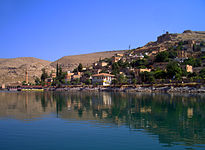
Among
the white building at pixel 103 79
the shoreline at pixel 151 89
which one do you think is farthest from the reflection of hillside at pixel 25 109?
the white building at pixel 103 79

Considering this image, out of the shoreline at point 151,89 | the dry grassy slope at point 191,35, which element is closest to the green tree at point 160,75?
the shoreline at point 151,89

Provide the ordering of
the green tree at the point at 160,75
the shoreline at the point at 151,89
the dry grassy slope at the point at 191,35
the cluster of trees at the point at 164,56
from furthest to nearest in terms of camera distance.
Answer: the dry grassy slope at the point at 191,35 → the cluster of trees at the point at 164,56 → the green tree at the point at 160,75 → the shoreline at the point at 151,89

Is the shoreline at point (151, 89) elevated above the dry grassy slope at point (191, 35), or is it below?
below

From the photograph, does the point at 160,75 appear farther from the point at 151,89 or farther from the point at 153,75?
the point at 151,89

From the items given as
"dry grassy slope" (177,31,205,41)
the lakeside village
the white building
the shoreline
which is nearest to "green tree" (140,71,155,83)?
the lakeside village

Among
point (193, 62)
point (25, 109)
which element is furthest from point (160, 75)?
point (25, 109)

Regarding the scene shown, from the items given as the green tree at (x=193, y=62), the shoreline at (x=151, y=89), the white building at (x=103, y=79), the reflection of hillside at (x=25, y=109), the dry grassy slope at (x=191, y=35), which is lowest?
the reflection of hillside at (x=25, y=109)

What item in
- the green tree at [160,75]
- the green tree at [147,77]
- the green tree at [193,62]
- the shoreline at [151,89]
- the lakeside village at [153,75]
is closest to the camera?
the shoreline at [151,89]

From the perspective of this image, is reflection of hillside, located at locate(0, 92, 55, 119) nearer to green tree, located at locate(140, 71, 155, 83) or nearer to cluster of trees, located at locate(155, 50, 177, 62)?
green tree, located at locate(140, 71, 155, 83)

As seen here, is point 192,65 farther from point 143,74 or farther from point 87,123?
point 87,123

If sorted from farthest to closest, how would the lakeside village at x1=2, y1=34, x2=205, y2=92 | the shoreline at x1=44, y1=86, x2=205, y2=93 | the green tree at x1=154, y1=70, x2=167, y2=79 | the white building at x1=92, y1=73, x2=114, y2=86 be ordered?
the white building at x1=92, y1=73, x2=114, y2=86 → the green tree at x1=154, y1=70, x2=167, y2=79 → the lakeside village at x1=2, y1=34, x2=205, y2=92 → the shoreline at x1=44, y1=86, x2=205, y2=93

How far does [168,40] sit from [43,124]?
354 feet

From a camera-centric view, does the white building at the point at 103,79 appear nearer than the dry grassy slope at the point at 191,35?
Yes

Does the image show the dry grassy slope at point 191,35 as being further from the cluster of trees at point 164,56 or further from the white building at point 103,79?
the white building at point 103,79
